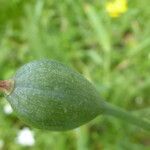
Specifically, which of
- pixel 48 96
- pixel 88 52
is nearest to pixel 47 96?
pixel 48 96

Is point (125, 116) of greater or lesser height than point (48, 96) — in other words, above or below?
below

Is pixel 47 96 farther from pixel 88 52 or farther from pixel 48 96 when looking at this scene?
pixel 88 52

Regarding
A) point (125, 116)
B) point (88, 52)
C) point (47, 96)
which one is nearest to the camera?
point (47, 96)

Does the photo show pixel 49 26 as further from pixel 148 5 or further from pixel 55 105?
pixel 55 105

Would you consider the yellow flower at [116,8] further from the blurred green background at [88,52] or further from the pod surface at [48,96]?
the pod surface at [48,96]

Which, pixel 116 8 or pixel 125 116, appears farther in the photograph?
pixel 116 8

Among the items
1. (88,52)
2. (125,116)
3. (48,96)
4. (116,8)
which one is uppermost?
(48,96)

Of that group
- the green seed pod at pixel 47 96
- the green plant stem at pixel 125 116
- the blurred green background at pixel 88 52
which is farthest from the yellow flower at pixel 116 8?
the green seed pod at pixel 47 96
